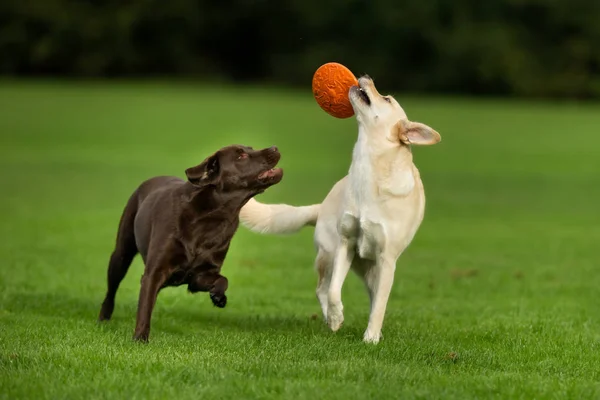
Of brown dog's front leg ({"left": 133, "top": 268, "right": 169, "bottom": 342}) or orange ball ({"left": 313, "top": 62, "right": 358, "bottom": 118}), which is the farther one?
orange ball ({"left": 313, "top": 62, "right": 358, "bottom": 118})

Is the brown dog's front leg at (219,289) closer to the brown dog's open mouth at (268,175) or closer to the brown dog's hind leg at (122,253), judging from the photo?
the brown dog's open mouth at (268,175)

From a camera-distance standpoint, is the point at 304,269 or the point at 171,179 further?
the point at 304,269

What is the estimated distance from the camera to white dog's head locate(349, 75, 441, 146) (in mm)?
6980

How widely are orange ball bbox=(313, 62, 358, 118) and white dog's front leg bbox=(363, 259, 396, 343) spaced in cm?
119

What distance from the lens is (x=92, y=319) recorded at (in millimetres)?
7953

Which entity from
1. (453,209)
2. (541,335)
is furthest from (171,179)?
(453,209)

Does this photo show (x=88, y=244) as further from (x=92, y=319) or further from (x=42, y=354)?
(x=42, y=354)

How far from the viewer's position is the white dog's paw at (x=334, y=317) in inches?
276

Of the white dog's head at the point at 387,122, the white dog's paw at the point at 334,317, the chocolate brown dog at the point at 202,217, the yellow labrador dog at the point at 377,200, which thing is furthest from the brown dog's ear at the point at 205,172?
the white dog's paw at the point at 334,317

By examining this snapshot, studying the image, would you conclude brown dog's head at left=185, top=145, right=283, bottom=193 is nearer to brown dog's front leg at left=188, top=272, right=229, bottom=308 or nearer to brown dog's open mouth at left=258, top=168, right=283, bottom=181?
brown dog's open mouth at left=258, top=168, right=283, bottom=181

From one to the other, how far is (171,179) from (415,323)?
7.00 feet

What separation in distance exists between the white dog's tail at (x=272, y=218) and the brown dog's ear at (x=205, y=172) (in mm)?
939

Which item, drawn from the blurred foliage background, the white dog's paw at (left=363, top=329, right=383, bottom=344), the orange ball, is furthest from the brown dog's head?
the blurred foliage background

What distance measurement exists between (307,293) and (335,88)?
9.79ft
